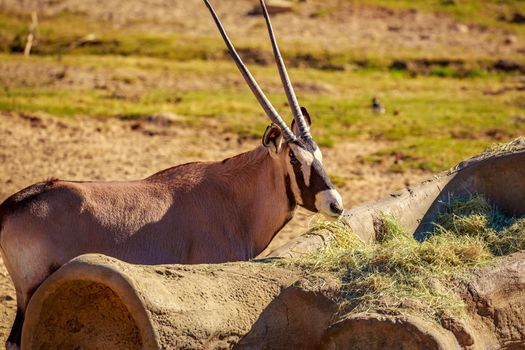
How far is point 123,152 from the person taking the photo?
47.2 ft

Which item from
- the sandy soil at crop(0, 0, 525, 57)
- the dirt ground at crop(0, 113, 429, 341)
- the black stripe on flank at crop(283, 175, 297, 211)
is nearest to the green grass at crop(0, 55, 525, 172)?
the dirt ground at crop(0, 113, 429, 341)

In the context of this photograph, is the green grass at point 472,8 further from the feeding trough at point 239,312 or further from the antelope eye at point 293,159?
the feeding trough at point 239,312

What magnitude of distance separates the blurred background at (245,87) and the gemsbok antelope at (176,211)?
1600 mm

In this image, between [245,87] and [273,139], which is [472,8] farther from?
[273,139]

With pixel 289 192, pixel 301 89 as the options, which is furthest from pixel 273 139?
pixel 301 89

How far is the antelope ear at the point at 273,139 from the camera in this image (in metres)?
7.97

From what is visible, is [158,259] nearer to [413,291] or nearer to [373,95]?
[413,291]

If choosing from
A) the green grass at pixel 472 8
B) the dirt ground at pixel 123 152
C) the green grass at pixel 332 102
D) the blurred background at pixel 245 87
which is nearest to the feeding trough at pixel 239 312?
the blurred background at pixel 245 87

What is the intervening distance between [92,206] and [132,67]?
13.8m

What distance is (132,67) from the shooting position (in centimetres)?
2092

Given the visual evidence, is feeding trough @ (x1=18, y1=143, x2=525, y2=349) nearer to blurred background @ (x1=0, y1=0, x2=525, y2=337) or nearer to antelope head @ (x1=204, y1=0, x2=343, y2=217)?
antelope head @ (x1=204, y1=0, x2=343, y2=217)

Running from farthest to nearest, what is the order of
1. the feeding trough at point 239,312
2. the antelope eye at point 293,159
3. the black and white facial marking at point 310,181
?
Result: the antelope eye at point 293,159, the black and white facial marking at point 310,181, the feeding trough at point 239,312

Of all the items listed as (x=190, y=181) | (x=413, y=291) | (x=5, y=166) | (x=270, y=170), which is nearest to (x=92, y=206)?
(x=190, y=181)

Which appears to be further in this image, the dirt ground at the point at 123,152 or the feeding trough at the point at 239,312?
the dirt ground at the point at 123,152
